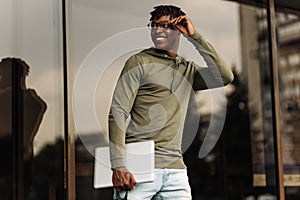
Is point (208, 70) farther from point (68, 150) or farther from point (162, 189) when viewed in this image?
point (68, 150)

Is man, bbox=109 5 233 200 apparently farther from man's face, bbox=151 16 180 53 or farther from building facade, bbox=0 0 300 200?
building facade, bbox=0 0 300 200

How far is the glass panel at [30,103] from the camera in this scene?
4.27 metres

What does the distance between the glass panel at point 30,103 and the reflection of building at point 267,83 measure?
1.75 metres

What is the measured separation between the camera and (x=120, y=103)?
3982mm

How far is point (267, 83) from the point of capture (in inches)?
221

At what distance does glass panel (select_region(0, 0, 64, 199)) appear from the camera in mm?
4273

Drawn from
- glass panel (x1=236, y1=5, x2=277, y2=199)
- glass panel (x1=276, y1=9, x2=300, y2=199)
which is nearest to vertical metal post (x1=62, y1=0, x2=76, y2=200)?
glass panel (x1=236, y1=5, x2=277, y2=199)

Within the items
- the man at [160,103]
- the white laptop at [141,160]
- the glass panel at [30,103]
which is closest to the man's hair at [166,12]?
the man at [160,103]

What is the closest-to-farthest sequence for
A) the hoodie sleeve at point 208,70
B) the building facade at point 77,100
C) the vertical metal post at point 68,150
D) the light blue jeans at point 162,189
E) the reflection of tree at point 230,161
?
the light blue jeans at point 162,189, the hoodie sleeve at point 208,70, the building facade at point 77,100, the vertical metal post at point 68,150, the reflection of tree at point 230,161

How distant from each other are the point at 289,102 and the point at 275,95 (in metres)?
0.24

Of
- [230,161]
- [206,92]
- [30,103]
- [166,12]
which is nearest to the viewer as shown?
[166,12]

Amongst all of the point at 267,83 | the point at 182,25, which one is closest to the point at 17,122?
the point at 182,25

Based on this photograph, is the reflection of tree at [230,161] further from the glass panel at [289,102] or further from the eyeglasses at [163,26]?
the eyeglasses at [163,26]

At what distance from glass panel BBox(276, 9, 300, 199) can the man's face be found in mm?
1786
